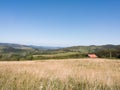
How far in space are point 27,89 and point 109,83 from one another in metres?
2.30

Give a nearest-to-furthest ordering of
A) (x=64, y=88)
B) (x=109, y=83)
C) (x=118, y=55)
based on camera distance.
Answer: (x=64, y=88)
(x=109, y=83)
(x=118, y=55)

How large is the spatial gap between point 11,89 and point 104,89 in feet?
6.45

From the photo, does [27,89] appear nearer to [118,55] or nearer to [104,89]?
[104,89]

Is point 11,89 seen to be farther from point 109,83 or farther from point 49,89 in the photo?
point 109,83

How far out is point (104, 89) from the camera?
425 cm

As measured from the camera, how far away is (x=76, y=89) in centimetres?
423

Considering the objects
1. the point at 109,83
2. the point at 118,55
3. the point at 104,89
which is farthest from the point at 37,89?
the point at 118,55

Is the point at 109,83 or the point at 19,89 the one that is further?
the point at 109,83

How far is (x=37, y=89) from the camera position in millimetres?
3629

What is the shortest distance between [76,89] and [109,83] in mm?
1145

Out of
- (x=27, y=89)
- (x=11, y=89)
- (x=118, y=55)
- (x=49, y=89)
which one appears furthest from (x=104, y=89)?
(x=118, y=55)

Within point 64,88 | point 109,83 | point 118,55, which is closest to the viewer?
point 64,88

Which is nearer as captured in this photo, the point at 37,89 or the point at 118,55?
the point at 37,89

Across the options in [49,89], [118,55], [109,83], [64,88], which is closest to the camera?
[49,89]
